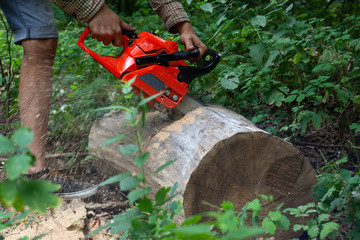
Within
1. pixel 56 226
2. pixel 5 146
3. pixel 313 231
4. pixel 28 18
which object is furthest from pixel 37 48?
pixel 313 231

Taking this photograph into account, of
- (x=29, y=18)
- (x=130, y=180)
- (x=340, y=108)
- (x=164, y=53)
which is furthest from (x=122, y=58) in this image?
(x=340, y=108)

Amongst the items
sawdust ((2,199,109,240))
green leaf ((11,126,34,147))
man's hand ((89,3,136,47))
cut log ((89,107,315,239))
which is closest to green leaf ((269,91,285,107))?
cut log ((89,107,315,239))

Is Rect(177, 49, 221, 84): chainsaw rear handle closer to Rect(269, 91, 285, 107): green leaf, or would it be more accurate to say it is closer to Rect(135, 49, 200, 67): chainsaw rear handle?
Rect(135, 49, 200, 67): chainsaw rear handle

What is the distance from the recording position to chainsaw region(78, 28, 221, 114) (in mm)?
2535

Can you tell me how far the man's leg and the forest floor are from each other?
14.0 inches

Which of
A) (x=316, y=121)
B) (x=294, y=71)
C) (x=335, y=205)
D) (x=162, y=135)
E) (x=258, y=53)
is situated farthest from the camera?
(x=294, y=71)

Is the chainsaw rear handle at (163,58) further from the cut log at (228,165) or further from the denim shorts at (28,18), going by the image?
the denim shorts at (28,18)

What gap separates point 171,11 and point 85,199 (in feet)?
5.65

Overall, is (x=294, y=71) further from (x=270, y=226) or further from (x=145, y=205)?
(x=145, y=205)

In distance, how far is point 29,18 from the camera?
265cm

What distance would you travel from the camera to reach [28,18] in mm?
2646

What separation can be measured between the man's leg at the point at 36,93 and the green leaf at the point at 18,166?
2.05 meters

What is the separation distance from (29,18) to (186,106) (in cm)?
141

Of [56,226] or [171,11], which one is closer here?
[56,226]
